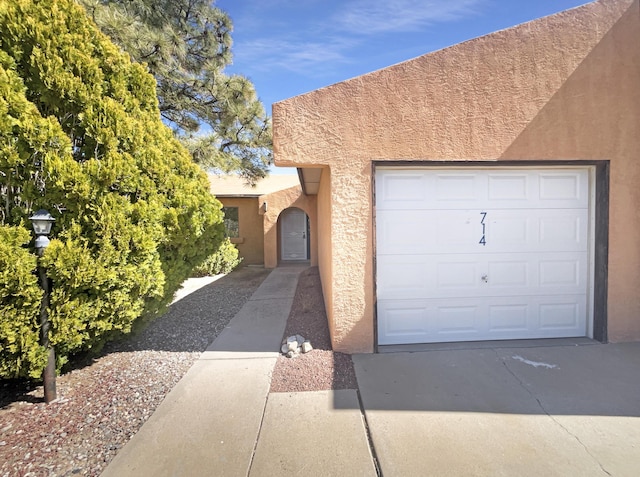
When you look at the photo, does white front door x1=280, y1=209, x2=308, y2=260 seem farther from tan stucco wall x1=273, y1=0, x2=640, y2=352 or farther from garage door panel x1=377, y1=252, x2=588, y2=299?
tan stucco wall x1=273, y1=0, x2=640, y2=352

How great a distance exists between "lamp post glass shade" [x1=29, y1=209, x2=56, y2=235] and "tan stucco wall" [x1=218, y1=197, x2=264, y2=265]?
11296mm

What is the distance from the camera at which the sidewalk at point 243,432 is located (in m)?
2.43

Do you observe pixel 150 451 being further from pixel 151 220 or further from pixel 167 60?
pixel 167 60

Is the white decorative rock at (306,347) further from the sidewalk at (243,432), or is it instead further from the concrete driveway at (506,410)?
the concrete driveway at (506,410)

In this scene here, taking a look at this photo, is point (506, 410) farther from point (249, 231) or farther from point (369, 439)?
point (249, 231)

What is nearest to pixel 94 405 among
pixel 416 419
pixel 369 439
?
pixel 369 439

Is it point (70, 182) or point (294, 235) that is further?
point (294, 235)

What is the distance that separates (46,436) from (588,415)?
16.7ft

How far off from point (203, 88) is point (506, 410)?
10438 mm

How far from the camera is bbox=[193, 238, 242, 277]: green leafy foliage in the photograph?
1162 centimetres

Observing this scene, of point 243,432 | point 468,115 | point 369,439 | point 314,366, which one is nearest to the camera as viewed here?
point 369,439

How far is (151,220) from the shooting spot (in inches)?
155

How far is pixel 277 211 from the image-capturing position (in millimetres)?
13148

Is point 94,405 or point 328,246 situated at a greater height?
point 328,246
